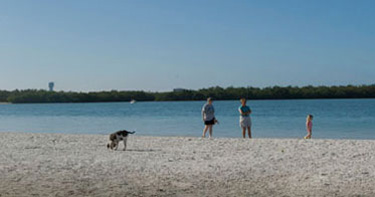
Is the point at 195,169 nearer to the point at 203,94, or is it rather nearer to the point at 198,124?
the point at 198,124

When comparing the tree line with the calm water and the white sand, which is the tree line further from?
the white sand

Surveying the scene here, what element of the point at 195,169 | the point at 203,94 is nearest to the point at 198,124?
the point at 195,169

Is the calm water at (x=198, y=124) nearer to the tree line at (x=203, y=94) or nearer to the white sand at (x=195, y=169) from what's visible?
the white sand at (x=195, y=169)

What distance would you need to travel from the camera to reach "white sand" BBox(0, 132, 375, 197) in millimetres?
8016

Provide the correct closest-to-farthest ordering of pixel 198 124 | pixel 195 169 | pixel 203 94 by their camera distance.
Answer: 1. pixel 195 169
2. pixel 198 124
3. pixel 203 94

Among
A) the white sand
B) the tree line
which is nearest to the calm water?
Result: the white sand

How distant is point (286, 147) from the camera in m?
13.1

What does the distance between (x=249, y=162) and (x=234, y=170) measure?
3.63 feet

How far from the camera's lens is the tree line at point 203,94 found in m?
112

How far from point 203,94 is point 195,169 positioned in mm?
110362

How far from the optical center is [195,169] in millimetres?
9914

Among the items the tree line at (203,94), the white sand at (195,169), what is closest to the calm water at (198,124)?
the white sand at (195,169)

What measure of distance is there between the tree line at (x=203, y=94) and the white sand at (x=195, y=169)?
9988 cm

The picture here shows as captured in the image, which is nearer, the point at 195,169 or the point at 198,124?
the point at 195,169
